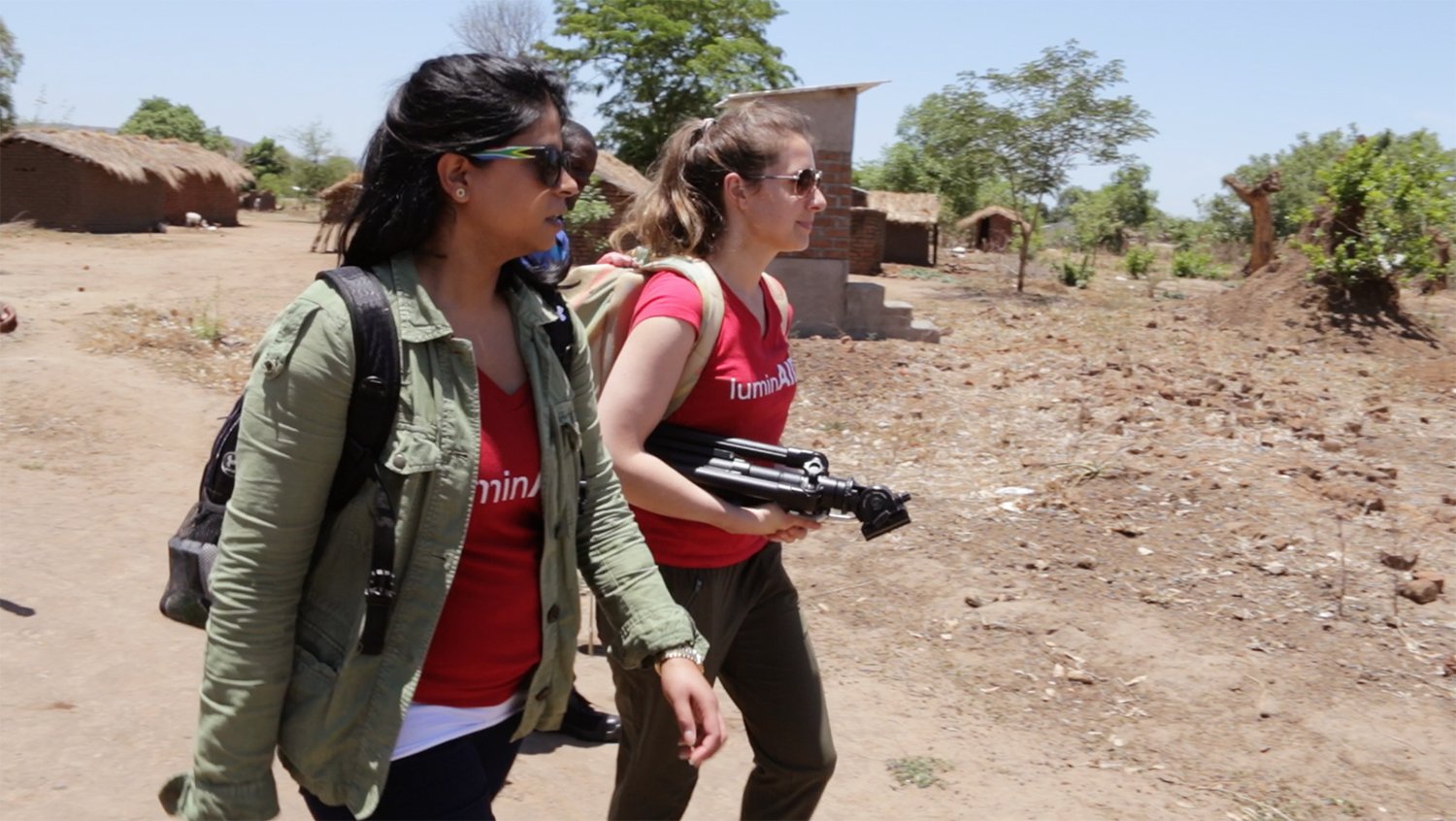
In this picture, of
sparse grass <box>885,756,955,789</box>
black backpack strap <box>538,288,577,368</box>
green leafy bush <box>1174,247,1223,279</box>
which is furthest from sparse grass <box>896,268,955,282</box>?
black backpack strap <box>538,288,577,368</box>

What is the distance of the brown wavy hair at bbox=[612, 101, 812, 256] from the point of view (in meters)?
2.68

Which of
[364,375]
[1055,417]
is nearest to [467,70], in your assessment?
[364,375]

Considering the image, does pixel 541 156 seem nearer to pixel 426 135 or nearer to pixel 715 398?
pixel 426 135

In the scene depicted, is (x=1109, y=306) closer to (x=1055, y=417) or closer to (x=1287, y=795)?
(x=1055, y=417)

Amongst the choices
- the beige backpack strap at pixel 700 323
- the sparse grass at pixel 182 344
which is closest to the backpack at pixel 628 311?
the beige backpack strap at pixel 700 323

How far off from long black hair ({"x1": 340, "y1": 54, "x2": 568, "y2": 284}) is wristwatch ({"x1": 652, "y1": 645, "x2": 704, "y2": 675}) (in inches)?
28.9

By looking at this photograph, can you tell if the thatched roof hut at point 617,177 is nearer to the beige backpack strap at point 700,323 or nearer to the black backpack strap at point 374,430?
the beige backpack strap at point 700,323

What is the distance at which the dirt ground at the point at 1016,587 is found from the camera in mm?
4047

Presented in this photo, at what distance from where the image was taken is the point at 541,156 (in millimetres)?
1801

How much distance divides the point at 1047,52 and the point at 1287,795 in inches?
736

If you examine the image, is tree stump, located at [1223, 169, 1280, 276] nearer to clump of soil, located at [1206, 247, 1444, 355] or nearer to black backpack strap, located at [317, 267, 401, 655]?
clump of soil, located at [1206, 247, 1444, 355]

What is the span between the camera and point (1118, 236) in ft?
102

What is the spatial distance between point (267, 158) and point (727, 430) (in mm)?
50463

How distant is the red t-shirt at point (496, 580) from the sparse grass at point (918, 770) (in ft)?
8.18
